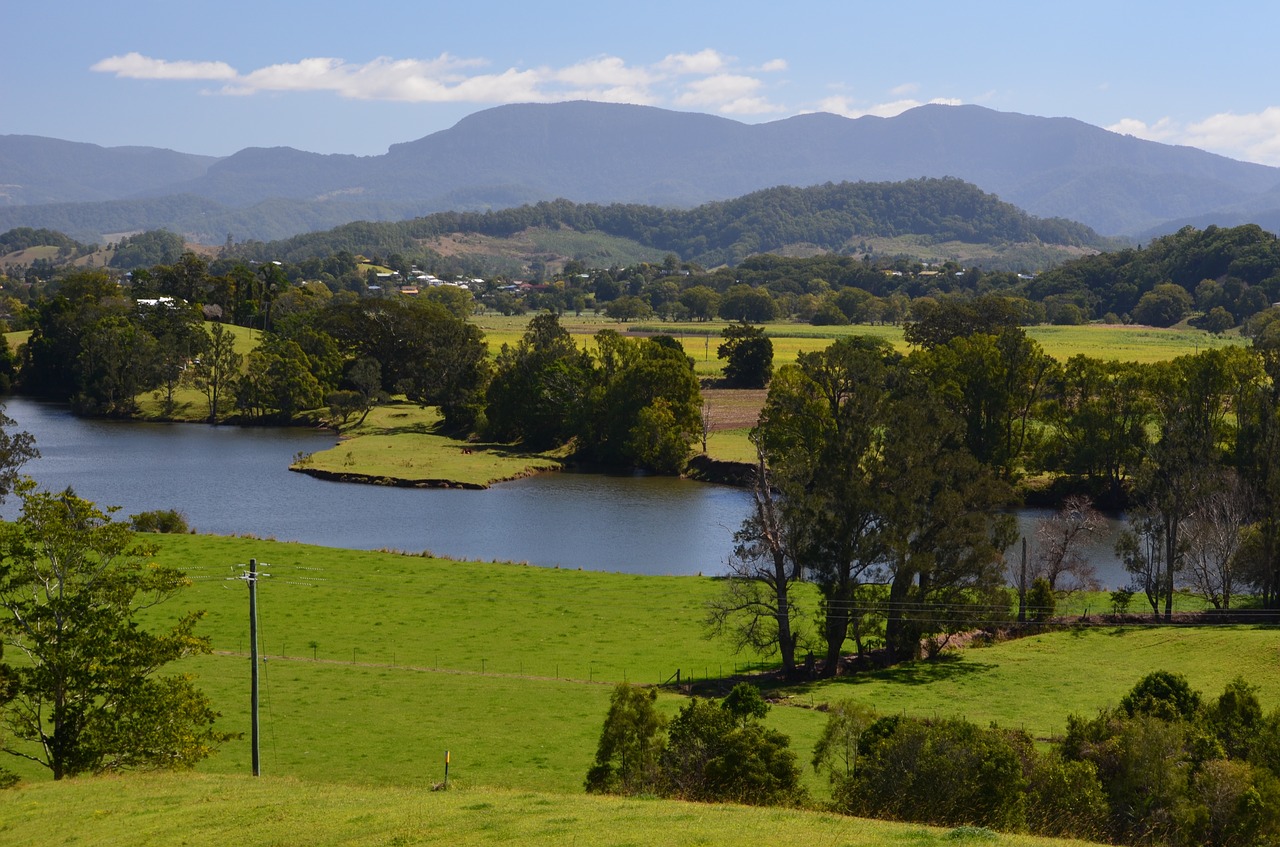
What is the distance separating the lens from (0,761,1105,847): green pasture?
16891 mm

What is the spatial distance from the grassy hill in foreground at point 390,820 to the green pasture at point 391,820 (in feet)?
0.05

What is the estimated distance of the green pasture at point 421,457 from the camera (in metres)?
73.1

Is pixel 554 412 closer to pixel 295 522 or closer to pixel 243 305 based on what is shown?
pixel 295 522

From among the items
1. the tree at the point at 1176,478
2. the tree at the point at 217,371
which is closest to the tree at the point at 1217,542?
the tree at the point at 1176,478

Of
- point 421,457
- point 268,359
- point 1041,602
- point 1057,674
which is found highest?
point 268,359

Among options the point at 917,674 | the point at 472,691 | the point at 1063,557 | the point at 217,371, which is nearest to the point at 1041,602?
the point at 1063,557

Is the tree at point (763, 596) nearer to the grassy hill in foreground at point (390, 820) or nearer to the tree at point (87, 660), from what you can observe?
the grassy hill in foreground at point (390, 820)

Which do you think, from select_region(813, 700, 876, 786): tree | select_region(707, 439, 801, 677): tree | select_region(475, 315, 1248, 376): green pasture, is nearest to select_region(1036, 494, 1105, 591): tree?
select_region(707, 439, 801, 677): tree

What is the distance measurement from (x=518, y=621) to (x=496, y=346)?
8536cm

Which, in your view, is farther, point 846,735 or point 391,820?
point 846,735

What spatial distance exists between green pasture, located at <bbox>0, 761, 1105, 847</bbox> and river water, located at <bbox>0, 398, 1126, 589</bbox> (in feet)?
104

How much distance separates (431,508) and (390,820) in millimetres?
46663

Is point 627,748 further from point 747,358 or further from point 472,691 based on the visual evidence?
point 747,358

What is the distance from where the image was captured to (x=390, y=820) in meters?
18.3
